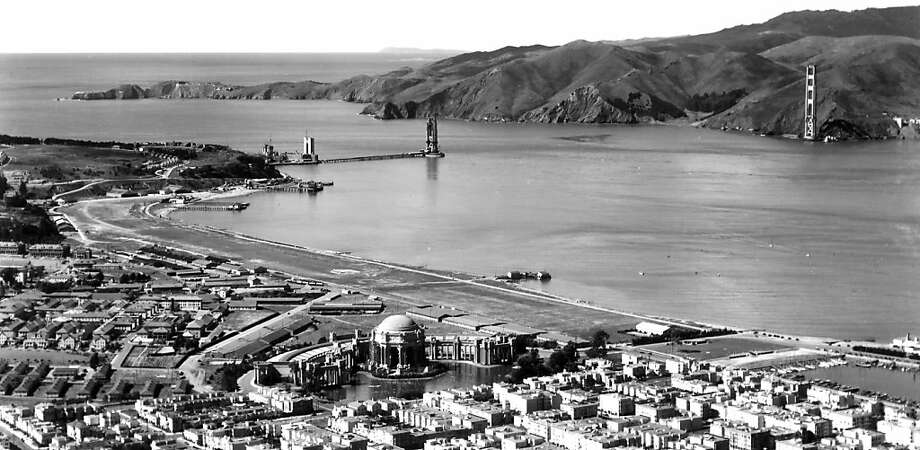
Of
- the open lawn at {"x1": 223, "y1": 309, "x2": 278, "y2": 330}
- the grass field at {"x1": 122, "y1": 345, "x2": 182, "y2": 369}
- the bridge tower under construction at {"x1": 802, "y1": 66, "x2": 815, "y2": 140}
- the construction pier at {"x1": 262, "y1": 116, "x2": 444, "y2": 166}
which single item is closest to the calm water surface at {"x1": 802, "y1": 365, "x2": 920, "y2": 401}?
the grass field at {"x1": 122, "y1": 345, "x2": 182, "y2": 369}

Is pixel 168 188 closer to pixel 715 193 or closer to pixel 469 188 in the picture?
pixel 469 188

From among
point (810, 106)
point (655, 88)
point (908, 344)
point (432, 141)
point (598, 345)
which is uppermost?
point (810, 106)

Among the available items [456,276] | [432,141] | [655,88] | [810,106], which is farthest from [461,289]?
[655,88]

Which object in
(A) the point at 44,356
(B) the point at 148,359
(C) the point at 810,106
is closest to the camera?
(B) the point at 148,359

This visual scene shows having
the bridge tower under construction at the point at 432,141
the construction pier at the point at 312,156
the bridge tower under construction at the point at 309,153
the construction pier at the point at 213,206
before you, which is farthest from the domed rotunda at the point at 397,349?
the bridge tower under construction at the point at 432,141

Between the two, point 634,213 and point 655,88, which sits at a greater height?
point 655,88

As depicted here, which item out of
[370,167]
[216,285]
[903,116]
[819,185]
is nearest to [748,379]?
[216,285]

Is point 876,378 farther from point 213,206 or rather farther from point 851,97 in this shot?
point 851,97
